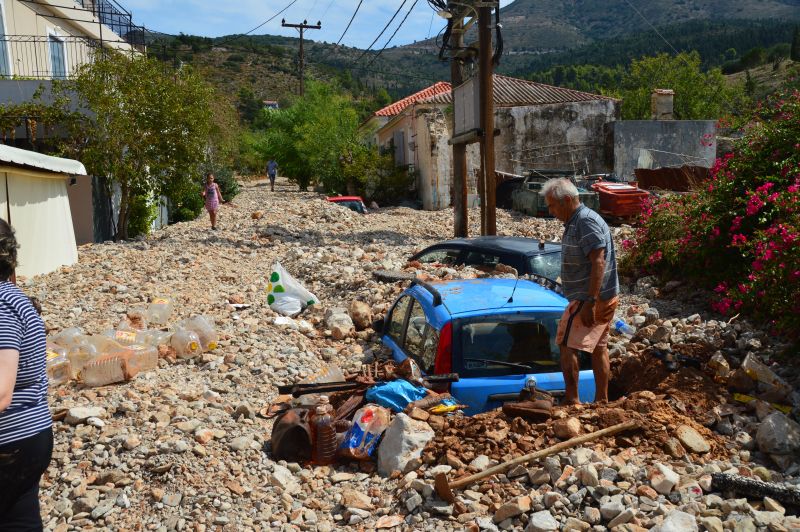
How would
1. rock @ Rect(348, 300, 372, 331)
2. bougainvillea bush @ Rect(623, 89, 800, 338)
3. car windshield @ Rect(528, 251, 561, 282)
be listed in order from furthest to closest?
1. car windshield @ Rect(528, 251, 561, 282)
2. rock @ Rect(348, 300, 372, 331)
3. bougainvillea bush @ Rect(623, 89, 800, 338)

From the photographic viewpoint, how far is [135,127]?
17.0 metres

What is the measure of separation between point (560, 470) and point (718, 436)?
1235 millimetres

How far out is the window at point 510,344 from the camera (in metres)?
5.18

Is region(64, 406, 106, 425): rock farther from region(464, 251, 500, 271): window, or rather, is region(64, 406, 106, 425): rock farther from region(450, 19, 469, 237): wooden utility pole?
region(450, 19, 469, 237): wooden utility pole

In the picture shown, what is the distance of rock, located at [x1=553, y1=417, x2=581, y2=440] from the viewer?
427cm

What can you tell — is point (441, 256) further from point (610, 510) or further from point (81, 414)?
point (610, 510)

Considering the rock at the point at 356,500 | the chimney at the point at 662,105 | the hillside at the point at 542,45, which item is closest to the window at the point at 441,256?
the rock at the point at 356,500

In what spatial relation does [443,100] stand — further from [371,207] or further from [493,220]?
[493,220]

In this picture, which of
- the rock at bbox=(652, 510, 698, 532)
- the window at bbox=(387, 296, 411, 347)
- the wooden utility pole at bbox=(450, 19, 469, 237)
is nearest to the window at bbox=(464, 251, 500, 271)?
the window at bbox=(387, 296, 411, 347)

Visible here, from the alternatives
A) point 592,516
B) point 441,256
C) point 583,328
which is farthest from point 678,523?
point 441,256

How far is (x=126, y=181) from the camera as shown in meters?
17.3

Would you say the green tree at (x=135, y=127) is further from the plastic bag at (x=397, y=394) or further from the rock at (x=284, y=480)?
the rock at (x=284, y=480)

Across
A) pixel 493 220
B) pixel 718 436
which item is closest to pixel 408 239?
pixel 493 220

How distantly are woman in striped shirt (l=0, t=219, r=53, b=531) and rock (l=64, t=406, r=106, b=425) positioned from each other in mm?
2331
